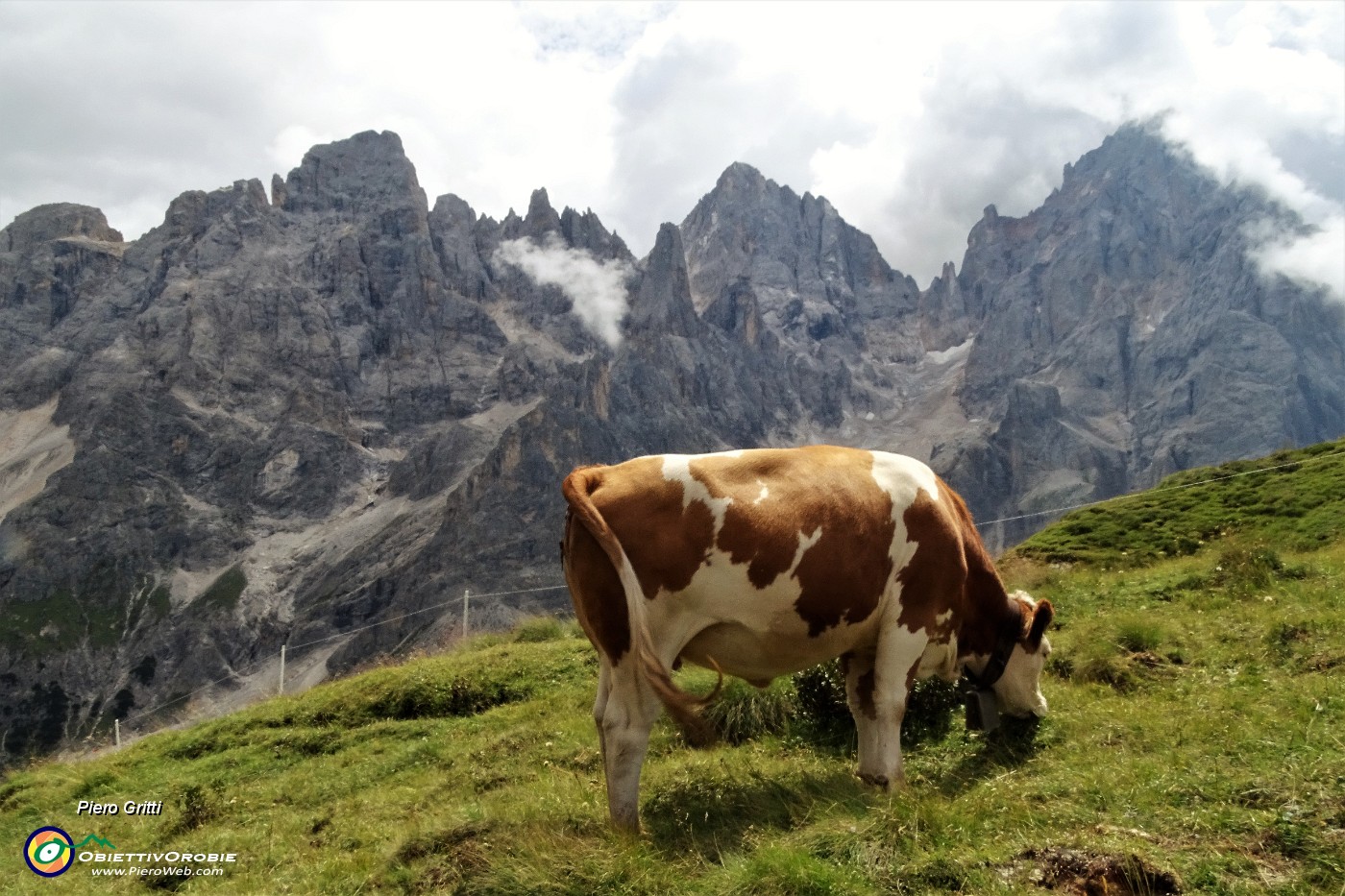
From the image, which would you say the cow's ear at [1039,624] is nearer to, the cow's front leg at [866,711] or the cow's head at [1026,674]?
the cow's head at [1026,674]

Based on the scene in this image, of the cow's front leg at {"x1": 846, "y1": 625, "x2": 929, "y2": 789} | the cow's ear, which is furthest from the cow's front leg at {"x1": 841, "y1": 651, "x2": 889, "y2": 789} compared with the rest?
the cow's ear

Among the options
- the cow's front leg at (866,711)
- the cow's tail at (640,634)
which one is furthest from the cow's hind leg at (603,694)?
the cow's front leg at (866,711)

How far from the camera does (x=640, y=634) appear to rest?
21.1 ft

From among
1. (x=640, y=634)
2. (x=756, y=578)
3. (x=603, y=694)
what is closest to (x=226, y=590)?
(x=603, y=694)

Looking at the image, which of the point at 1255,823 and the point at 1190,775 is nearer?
the point at 1255,823

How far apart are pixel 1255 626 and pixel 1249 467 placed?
15771mm

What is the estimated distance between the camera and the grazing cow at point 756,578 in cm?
658

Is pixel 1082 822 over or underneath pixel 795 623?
underneath

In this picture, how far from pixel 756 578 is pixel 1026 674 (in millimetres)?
3144

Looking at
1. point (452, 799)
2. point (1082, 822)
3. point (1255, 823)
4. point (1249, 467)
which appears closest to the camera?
point (1255, 823)

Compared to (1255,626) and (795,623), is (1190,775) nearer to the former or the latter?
(795,623)

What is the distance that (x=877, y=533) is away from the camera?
722 centimetres

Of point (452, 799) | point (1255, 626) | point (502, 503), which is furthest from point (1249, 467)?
point (502, 503)

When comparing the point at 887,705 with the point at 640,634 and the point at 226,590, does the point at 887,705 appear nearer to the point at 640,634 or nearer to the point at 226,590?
the point at 640,634
